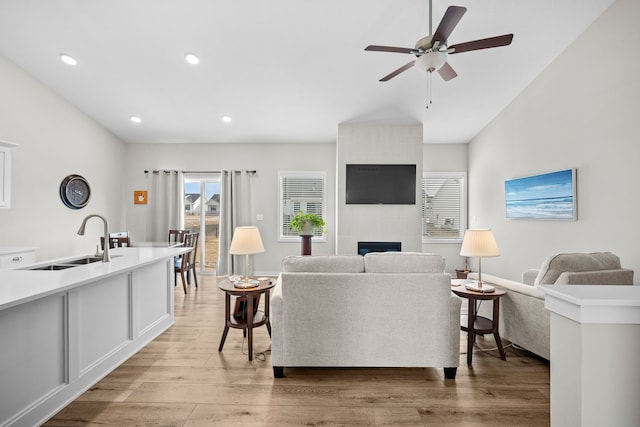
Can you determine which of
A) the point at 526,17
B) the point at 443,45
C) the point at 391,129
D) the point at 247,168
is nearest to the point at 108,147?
the point at 247,168

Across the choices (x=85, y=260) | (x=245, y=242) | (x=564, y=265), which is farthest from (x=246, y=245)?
(x=564, y=265)

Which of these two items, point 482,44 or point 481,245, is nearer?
point 482,44

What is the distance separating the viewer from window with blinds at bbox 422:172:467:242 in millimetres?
6246

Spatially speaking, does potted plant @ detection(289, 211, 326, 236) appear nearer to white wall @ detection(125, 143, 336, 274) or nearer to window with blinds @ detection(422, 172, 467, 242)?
white wall @ detection(125, 143, 336, 274)

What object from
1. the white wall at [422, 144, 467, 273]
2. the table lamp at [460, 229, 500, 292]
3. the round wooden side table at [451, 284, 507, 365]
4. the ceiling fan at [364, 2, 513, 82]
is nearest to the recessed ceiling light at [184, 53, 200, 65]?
the ceiling fan at [364, 2, 513, 82]

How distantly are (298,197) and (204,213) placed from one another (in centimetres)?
192

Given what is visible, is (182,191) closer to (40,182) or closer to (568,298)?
(40,182)

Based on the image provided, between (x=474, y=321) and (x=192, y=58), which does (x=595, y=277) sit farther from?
(x=192, y=58)

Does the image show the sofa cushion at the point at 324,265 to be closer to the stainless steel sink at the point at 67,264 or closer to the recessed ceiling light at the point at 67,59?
the stainless steel sink at the point at 67,264

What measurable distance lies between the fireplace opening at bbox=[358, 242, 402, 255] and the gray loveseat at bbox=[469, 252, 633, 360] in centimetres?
254

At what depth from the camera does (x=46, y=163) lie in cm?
454

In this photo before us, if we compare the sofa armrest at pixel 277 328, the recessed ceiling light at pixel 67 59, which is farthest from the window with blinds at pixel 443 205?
the recessed ceiling light at pixel 67 59

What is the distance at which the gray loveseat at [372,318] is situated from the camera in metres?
2.33

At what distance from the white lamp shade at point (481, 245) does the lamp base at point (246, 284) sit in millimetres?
1904
